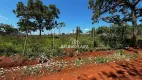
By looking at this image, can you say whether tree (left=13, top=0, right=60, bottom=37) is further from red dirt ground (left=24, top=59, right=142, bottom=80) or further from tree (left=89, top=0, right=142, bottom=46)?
red dirt ground (left=24, top=59, right=142, bottom=80)

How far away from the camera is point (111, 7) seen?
15.8m

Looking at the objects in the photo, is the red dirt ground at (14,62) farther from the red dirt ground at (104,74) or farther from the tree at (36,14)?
the tree at (36,14)

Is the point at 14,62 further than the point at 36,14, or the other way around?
the point at 36,14

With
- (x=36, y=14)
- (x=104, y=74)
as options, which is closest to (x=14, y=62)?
(x=104, y=74)

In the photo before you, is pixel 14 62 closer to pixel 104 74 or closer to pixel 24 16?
pixel 104 74

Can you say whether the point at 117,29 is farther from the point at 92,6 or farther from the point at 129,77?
the point at 129,77

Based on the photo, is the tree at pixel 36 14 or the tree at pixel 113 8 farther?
the tree at pixel 36 14

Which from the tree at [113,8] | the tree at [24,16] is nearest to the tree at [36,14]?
the tree at [24,16]

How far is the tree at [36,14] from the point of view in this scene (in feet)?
112

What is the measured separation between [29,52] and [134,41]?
31.4 feet

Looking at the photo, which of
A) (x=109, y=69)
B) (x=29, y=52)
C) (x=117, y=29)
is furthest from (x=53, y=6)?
(x=109, y=69)

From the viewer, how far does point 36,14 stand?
33625mm

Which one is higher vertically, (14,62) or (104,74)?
(14,62)

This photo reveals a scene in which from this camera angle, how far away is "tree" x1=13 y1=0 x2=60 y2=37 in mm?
34094
